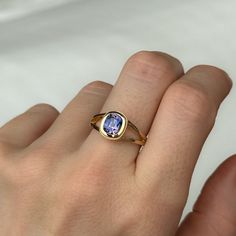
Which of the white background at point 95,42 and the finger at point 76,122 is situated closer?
the finger at point 76,122

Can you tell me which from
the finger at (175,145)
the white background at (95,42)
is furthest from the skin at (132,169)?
the white background at (95,42)

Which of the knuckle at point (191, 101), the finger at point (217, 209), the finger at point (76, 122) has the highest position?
the knuckle at point (191, 101)

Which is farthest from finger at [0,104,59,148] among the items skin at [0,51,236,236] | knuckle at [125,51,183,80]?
knuckle at [125,51,183,80]

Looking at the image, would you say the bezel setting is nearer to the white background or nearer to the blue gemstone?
the blue gemstone

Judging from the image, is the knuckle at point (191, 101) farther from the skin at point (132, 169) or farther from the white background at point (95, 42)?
the white background at point (95, 42)

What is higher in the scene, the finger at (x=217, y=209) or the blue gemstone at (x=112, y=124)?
the blue gemstone at (x=112, y=124)

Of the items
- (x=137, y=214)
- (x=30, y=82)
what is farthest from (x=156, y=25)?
(x=137, y=214)

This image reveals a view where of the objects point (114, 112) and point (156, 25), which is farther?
point (156, 25)

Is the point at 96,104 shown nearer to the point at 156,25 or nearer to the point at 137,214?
the point at 137,214
